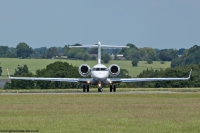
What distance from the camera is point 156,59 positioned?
520 ft

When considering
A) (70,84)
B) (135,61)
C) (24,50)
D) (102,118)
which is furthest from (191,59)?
(102,118)

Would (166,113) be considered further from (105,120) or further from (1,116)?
(1,116)

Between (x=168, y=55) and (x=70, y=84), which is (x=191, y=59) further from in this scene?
(x=70, y=84)

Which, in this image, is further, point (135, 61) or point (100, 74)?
point (135, 61)

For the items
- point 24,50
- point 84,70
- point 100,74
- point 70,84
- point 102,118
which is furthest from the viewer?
point 24,50

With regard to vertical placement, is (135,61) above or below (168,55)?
below

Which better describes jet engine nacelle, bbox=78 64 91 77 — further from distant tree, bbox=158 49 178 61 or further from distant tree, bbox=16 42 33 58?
distant tree, bbox=158 49 178 61

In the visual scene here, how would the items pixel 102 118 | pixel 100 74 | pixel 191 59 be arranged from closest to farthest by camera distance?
pixel 102 118
pixel 100 74
pixel 191 59

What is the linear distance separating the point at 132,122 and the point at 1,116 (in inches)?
232

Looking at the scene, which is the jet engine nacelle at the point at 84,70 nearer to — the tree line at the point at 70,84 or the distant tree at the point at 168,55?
the tree line at the point at 70,84

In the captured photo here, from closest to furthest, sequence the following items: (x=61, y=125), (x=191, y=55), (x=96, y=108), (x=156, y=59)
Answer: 1. (x=61, y=125)
2. (x=96, y=108)
3. (x=191, y=55)
4. (x=156, y=59)

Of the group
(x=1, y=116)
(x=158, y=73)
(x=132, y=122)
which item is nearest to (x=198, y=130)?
(x=132, y=122)

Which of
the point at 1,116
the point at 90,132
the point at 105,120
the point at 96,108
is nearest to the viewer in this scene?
the point at 90,132

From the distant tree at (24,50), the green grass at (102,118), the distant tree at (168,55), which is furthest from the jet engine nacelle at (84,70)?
the distant tree at (168,55)
